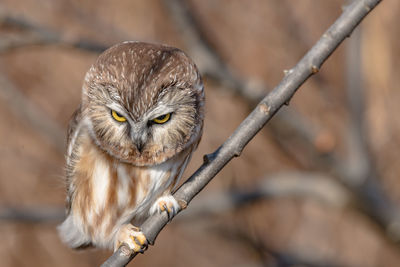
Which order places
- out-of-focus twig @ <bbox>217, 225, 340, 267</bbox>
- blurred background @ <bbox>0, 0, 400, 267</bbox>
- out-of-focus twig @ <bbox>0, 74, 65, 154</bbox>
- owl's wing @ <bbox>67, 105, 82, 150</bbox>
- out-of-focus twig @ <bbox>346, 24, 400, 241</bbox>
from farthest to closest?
out-of-focus twig @ <bbox>0, 74, 65, 154</bbox>
out-of-focus twig @ <bbox>217, 225, 340, 267</bbox>
blurred background @ <bbox>0, 0, 400, 267</bbox>
out-of-focus twig @ <bbox>346, 24, 400, 241</bbox>
owl's wing @ <bbox>67, 105, 82, 150</bbox>

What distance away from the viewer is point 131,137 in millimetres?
3492

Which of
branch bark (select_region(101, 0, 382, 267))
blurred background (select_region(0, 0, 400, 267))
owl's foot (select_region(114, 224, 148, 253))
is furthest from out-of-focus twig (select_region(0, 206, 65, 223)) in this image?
branch bark (select_region(101, 0, 382, 267))

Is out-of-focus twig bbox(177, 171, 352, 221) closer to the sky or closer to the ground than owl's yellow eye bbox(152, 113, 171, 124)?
closer to the sky

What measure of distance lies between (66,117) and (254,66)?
276cm

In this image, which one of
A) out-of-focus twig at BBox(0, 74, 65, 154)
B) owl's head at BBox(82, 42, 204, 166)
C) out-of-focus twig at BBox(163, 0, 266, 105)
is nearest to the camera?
owl's head at BBox(82, 42, 204, 166)

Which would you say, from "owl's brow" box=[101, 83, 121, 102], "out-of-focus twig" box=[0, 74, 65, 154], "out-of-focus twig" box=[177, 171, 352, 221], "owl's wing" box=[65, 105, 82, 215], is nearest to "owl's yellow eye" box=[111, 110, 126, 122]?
"owl's brow" box=[101, 83, 121, 102]

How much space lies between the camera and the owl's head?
3332mm

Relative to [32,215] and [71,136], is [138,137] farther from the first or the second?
[32,215]

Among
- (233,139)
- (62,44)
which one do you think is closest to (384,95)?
(62,44)

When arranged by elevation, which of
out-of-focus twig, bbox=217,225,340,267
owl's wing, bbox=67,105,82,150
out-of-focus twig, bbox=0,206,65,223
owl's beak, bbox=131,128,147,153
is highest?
out-of-focus twig, bbox=217,225,340,267

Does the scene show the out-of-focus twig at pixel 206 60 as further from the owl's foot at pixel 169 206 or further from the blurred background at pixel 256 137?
the owl's foot at pixel 169 206

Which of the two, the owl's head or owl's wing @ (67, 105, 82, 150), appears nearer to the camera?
the owl's head

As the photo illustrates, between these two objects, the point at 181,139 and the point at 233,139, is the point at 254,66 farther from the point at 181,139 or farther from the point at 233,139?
the point at 233,139

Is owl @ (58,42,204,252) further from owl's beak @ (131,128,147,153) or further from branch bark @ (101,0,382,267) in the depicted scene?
branch bark @ (101,0,382,267)
